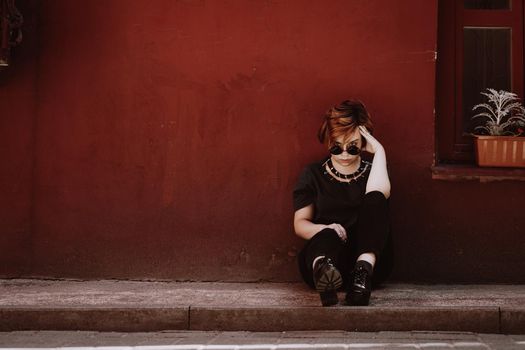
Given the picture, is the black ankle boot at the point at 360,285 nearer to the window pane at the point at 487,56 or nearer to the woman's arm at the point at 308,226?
the woman's arm at the point at 308,226

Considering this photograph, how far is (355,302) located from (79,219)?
8.40 feet

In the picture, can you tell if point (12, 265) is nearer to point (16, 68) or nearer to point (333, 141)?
point (16, 68)

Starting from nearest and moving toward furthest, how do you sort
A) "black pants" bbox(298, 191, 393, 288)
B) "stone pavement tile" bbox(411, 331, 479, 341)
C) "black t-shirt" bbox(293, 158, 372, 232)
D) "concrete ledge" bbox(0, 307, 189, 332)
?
"stone pavement tile" bbox(411, 331, 479, 341), "concrete ledge" bbox(0, 307, 189, 332), "black pants" bbox(298, 191, 393, 288), "black t-shirt" bbox(293, 158, 372, 232)

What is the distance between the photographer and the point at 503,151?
17.5ft

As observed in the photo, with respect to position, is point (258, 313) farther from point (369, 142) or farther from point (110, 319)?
point (369, 142)

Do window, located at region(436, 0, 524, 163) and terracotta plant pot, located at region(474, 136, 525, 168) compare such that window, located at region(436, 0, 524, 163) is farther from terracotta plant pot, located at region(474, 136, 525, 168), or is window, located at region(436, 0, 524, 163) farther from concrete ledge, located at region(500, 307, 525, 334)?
concrete ledge, located at region(500, 307, 525, 334)

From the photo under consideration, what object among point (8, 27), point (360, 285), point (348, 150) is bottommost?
point (360, 285)

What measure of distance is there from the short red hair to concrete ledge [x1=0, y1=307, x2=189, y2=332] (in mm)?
1788

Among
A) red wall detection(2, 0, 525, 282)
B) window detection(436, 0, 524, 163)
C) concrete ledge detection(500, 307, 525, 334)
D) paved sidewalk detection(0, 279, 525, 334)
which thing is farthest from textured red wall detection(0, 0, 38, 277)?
concrete ledge detection(500, 307, 525, 334)

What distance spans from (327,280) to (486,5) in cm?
319

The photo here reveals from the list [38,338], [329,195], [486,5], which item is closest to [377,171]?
[329,195]

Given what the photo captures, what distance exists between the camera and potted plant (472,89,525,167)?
5.31 meters

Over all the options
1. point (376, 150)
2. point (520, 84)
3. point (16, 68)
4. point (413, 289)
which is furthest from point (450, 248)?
point (16, 68)

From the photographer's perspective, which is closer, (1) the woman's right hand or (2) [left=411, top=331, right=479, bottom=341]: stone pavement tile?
(2) [left=411, top=331, right=479, bottom=341]: stone pavement tile
